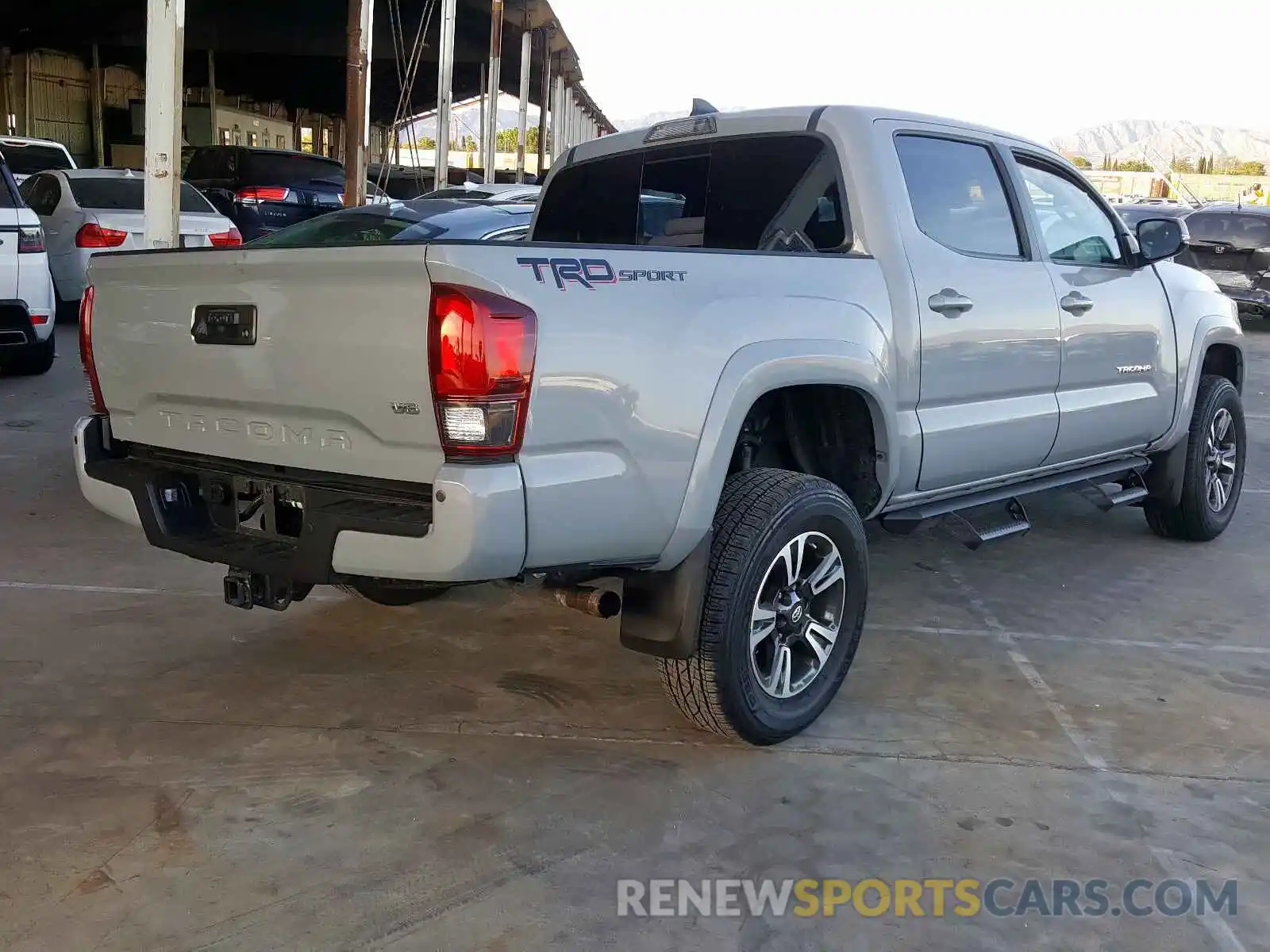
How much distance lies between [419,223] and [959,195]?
3758mm

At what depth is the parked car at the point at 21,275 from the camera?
27.6 feet

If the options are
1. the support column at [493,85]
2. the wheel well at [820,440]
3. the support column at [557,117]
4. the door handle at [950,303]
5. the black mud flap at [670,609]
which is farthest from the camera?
the support column at [557,117]

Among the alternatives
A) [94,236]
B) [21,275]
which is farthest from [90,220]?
[21,275]

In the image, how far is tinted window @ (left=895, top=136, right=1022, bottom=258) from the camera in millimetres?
4043

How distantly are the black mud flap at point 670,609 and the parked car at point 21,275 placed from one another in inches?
276

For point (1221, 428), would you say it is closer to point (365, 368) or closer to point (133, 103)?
point (365, 368)

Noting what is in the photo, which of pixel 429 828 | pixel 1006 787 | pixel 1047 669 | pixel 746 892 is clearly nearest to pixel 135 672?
pixel 429 828

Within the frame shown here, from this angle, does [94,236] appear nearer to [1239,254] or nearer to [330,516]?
[330,516]

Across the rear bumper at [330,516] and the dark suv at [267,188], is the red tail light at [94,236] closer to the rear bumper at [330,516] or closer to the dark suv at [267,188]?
the dark suv at [267,188]

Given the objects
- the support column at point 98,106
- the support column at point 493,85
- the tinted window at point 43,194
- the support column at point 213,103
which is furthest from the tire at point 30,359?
the support column at point 98,106

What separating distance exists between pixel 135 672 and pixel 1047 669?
123 inches

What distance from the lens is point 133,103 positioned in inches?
1149

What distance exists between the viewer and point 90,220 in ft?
36.7

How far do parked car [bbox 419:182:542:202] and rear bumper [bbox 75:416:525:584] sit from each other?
5.11m
